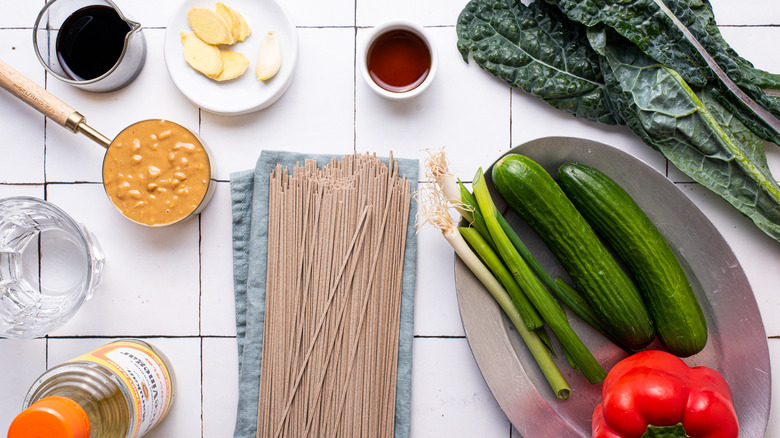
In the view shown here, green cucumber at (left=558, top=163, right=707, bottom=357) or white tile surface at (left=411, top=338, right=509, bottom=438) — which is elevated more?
green cucumber at (left=558, top=163, right=707, bottom=357)

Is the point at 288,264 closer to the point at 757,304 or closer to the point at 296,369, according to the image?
the point at 296,369

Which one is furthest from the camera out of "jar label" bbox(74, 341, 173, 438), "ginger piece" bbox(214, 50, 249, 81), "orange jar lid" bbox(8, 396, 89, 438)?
"ginger piece" bbox(214, 50, 249, 81)

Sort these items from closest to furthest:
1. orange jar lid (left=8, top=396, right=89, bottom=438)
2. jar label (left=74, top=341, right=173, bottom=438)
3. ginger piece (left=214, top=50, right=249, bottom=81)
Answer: orange jar lid (left=8, top=396, right=89, bottom=438), jar label (left=74, top=341, right=173, bottom=438), ginger piece (left=214, top=50, right=249, bottom=81)

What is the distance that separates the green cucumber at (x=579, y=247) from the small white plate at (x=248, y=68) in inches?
16.4

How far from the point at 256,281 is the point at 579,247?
21.7 inches

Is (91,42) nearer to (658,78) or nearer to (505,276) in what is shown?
(505,276)

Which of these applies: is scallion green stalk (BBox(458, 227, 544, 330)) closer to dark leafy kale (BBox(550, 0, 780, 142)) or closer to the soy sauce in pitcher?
dark leafy kale (BBox(550, 0, 780, 142))

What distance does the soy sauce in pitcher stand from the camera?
89 centimetres

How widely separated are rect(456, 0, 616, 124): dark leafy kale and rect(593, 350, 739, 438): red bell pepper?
0.44 meters

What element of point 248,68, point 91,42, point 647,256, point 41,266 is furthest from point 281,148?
point 647,256

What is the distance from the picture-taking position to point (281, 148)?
36.7 inches

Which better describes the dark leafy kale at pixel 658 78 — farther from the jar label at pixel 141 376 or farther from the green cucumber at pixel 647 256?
the jar label at pixel 141 376

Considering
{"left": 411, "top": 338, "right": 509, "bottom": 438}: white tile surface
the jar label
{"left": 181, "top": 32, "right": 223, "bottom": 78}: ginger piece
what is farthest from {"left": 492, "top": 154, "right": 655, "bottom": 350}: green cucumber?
the jar label

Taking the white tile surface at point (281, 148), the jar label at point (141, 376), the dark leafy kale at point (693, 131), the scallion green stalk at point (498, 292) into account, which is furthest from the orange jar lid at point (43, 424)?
the dark leafy kale at point (693, 131)
